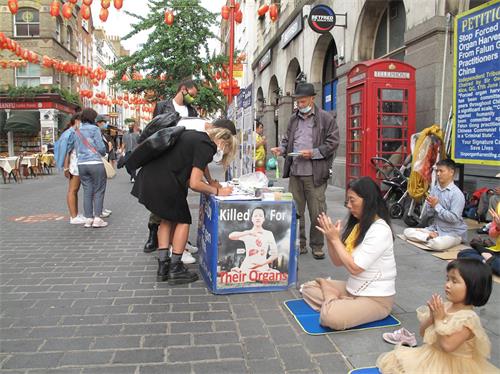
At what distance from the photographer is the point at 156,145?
4.18m

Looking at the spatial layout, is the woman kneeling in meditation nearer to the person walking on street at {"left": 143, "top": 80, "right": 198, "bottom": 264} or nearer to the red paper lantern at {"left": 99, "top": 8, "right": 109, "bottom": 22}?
the person walking on street at {"left": 143, "top": 80, "right": 198, "bottom": 264}

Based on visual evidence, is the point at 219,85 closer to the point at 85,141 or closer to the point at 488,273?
the point at 85,141

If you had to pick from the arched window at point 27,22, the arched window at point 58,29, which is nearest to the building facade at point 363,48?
the arched window at point 27,22

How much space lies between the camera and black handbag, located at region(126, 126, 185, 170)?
4.19 meters

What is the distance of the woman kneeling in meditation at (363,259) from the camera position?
319cm

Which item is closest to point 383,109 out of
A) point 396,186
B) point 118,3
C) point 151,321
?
point 396,186

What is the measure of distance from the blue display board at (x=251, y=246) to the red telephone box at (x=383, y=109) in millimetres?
4436

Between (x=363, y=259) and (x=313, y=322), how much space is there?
0.65 meters

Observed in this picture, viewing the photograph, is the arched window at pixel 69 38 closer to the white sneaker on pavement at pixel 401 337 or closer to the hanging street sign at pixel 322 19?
the hanging street sign at pixel 322 19

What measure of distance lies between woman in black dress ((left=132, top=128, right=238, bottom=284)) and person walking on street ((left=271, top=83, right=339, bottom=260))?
1.19 metres

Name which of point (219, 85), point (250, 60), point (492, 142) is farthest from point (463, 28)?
point (250, 60)

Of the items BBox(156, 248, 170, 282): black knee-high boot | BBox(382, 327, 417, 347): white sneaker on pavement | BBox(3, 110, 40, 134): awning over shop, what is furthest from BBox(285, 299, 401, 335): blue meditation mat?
BBox(3, 110, 40, 134): awning over shop

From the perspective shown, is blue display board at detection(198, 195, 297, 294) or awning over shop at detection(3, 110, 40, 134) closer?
blue display board at detection(198, 195, 297, 294)

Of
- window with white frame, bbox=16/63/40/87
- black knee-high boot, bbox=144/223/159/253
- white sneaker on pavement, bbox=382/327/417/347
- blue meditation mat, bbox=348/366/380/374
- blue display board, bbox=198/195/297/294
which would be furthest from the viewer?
window with white frame, bbox=16/63/40/87
